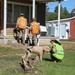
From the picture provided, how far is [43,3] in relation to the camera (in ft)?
87.6

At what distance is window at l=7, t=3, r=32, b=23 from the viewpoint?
968 inches

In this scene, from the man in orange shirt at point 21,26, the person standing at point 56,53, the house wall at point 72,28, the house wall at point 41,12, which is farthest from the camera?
the house wall at point 72,28

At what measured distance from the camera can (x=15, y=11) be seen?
82.0 ft

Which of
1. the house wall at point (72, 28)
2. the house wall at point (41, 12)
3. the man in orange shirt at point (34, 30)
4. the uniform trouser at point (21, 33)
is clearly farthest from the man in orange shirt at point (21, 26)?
the house wall at point (72, 28)

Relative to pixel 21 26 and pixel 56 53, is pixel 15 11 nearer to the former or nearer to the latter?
pixel 21 26

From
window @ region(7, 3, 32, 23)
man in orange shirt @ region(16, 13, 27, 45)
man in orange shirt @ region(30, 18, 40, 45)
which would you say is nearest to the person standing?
man in orange shirt @ region(30, 18, 40, 45)

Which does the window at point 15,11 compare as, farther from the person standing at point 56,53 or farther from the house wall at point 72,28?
the house wall at point 72,28

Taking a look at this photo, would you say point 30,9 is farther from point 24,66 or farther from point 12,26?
point 24,66

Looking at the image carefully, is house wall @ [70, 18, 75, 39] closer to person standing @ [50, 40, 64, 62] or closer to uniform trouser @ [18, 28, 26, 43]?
uniform trouser @ [18, 28, 26, 43]

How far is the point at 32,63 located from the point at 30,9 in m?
15.8

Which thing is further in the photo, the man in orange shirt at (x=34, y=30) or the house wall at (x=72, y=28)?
the house wall at (x=72, y=28)

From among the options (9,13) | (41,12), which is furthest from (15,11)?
(41,12)

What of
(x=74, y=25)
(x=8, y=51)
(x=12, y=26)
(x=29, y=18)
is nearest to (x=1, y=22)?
(x=12, y=26)

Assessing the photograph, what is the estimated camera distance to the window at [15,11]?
24578 millimetres
